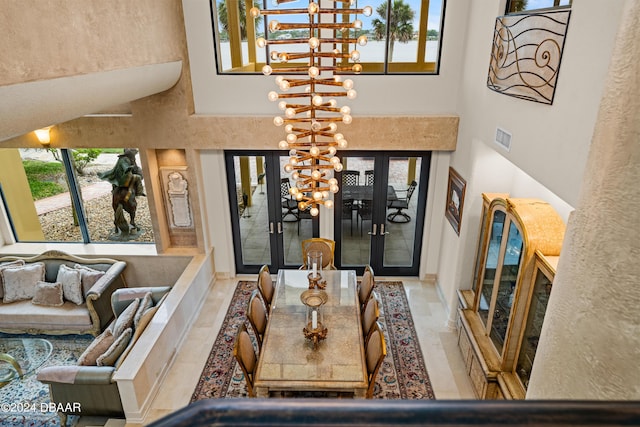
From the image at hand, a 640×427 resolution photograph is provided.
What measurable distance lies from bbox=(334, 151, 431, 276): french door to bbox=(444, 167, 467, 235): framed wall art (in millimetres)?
469

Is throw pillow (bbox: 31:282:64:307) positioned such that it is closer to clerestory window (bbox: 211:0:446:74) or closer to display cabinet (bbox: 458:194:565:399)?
clerestory window (bbox: 211:0:446:74)

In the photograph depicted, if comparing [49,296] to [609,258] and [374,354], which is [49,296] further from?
[609,258]

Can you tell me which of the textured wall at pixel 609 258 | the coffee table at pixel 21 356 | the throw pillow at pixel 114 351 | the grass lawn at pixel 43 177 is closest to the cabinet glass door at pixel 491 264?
the textured wall at pixel 609 258

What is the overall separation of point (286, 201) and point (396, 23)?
3155 millimetres

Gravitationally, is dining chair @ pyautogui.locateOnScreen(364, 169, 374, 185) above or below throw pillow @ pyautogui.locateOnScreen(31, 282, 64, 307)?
above

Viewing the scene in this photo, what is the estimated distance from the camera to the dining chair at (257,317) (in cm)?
451

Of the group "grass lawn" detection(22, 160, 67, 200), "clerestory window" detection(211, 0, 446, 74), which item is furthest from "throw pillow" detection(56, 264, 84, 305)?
"clerestory window" detection(211, 0, 446, 74)

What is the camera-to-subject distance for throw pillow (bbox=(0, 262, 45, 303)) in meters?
6.09

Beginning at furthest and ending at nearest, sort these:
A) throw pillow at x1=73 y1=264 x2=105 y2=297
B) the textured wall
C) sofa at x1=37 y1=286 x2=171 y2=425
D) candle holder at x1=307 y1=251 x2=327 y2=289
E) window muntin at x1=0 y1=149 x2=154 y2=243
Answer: window muntin at x1=0 y1=149 x2=154 y2=243, throw pillow at x1=73 y1=264 x2=105 y2=297, candle holder at x1=307 y1=251 x2=327 y2=289, sofa at x1=37 y1=286 x2=171 y2=425, the textured wall

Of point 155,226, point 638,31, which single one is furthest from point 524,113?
point 155,226

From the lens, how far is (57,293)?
5977mm

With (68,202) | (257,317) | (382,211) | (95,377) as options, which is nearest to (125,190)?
(68,202)

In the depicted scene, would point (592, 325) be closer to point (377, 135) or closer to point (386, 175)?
point (377, 135)

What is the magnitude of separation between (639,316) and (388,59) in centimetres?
563
